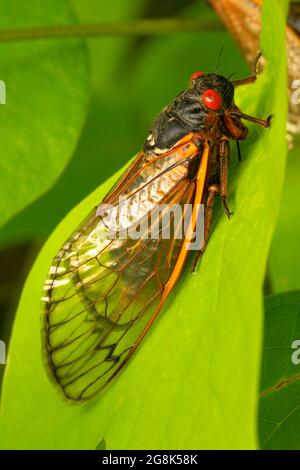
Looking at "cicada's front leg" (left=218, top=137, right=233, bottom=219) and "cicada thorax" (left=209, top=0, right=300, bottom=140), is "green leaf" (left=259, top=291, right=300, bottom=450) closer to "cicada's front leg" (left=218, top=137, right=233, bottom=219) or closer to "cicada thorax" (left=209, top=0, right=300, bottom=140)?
"cicada's front leg" (left=218, top=137, right=233, bottom=219)

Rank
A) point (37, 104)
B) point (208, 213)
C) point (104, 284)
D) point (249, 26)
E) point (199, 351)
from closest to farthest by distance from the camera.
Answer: point (199, 351) < point (208, 213) < point (104, 284) < point (249, 26) < point (37, 104)

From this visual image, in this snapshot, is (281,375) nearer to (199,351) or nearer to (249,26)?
(199,351)

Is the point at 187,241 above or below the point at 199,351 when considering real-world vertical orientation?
above

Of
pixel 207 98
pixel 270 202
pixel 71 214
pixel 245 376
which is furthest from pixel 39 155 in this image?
pixel 245 376

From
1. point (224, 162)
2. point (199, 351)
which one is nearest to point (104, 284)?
point (224, 162)

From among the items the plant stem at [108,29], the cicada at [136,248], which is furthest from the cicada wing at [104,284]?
the plant stem at [108,29]

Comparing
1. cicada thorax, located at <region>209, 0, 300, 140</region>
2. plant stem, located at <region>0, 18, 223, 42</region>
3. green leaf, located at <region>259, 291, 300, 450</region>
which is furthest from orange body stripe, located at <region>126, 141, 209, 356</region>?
plant stem, located at <region>0, 18, 223, 42</region>
